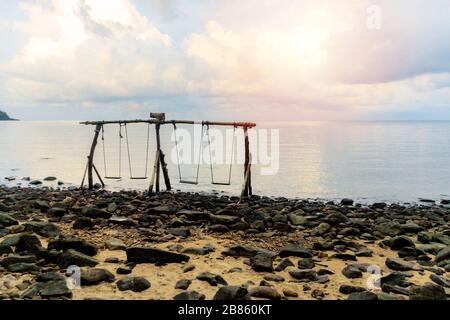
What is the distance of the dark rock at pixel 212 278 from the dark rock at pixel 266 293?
84 cm

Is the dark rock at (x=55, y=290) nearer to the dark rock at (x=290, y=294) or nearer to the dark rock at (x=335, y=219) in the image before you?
the dark rock at (x=290, y=294)

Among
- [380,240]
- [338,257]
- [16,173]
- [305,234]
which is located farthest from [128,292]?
[16,173]

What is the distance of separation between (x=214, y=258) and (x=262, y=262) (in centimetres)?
146

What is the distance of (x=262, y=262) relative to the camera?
9.59 metres

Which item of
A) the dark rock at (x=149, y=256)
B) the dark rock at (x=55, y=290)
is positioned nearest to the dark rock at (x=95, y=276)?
the dark rock at (x=55, y=290)

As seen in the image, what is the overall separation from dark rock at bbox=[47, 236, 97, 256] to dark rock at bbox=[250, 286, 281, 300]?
4.71 meters

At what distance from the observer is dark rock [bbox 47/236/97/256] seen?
33.3 ft

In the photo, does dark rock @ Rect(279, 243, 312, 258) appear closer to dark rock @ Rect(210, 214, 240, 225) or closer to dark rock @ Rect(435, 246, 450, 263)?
dark rock @ Rect(435, 246, 450, 263)

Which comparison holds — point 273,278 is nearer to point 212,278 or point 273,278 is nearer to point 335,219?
point 212,278

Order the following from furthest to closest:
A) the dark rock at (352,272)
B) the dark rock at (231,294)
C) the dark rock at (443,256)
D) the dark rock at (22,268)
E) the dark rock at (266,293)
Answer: the dark rock at (443,256)
the dark rock at (352,272)
the dark rock at (22,268)
the dark rock at (266,293)
the dark rock at (231,294)

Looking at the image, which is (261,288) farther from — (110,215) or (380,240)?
(110,215)

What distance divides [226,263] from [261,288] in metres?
2.12

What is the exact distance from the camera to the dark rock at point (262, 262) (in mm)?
9453
